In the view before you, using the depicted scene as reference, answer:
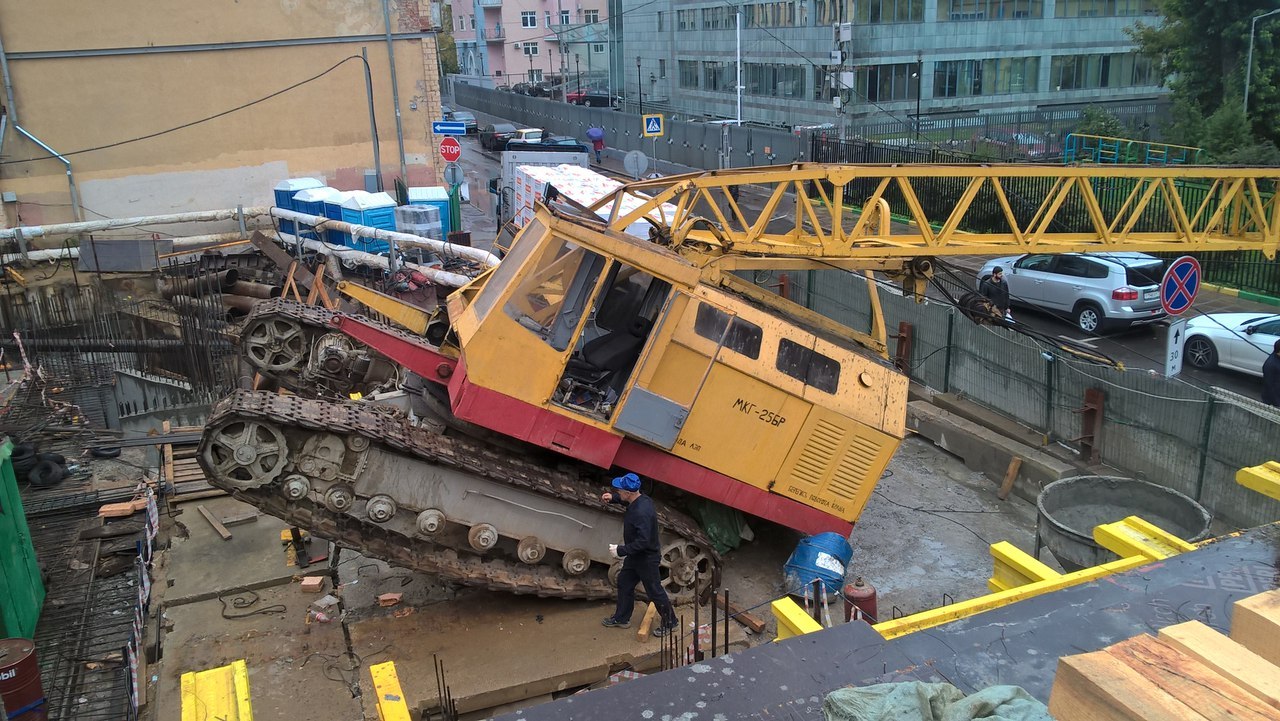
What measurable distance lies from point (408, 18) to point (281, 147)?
4982mm

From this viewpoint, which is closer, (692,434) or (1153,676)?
(1153,676)

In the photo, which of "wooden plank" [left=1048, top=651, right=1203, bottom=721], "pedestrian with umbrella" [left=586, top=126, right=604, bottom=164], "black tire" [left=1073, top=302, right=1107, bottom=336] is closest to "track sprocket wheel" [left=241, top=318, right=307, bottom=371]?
"wooden plank" [left=1048, top=651, right=1203, bottom=721]

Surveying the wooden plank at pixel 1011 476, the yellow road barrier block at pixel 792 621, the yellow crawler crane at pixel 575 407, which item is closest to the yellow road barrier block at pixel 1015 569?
the yellow road barrier block at pixel 792 621

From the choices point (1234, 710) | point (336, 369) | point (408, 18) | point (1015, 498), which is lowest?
point (1015, 498)

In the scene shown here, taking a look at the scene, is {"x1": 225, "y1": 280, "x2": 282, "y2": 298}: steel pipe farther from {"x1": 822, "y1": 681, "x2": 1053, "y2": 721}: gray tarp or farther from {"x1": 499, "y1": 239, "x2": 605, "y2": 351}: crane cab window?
{"x1": 822, "y1": 681, "x2": 1053, "y2": 721}: gray tarp

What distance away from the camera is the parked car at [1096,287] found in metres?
16.5

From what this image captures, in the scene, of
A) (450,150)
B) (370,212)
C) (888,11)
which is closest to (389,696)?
(370,212)

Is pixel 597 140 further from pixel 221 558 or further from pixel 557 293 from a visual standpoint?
pixel 557 293

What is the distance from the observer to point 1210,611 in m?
4.03

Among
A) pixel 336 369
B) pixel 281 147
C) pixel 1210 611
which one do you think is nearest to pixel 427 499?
pixel 336 369

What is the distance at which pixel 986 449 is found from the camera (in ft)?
37.2

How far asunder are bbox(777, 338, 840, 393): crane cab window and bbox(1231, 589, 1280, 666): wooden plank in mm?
5379

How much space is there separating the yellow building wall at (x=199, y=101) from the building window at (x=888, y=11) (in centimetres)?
1714

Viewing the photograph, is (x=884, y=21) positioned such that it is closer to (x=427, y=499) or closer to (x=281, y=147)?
(x=281, y=147)
